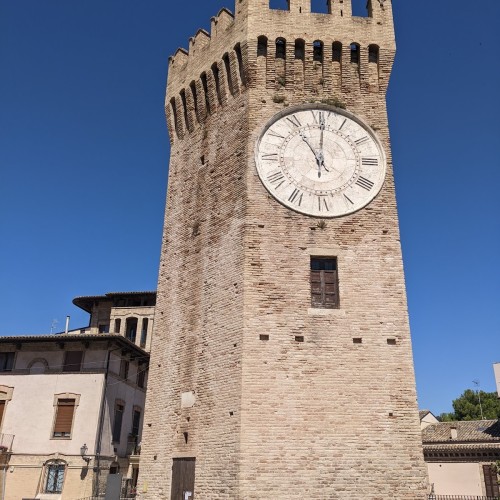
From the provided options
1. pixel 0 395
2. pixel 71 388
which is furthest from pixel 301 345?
pixel 0 395

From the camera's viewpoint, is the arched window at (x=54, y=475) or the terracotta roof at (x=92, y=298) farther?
the terracotta roof at (x=92, y=298)

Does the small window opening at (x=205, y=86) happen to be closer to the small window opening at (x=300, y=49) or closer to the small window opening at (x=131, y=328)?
the small window opening at (x=300, y=49)

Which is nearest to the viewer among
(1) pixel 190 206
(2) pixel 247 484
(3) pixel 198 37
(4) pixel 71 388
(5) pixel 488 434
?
(2) pixel 247 484

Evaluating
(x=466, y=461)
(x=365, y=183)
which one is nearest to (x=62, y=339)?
(x=365, y=183)

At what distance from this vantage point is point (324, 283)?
13.8 meters

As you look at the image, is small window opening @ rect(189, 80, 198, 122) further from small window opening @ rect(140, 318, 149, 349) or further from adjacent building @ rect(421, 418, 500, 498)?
adjacent building @ rect(421, 418, 500, 498)

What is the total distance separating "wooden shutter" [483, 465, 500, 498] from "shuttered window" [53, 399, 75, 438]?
2272 centimetres

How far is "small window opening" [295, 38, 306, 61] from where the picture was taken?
52.9ft

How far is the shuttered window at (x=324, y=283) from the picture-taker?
1356 cm

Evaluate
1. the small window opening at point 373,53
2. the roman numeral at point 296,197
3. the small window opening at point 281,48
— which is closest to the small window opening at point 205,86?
the small window opening at point 281,48

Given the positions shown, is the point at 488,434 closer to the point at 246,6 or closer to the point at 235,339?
the point at 235,339

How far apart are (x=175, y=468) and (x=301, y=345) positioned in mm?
4495

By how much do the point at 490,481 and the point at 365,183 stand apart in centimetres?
2421

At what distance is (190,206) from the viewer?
54.1 feet
